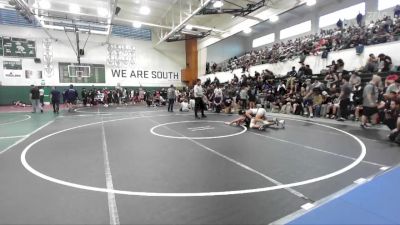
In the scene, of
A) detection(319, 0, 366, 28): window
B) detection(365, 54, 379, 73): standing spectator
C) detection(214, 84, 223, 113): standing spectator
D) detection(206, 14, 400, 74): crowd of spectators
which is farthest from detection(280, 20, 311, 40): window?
detection(214, 84, 223, 113): standing spectator

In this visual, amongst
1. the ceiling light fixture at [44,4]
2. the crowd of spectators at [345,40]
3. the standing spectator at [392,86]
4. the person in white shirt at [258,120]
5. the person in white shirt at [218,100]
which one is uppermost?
the ceiling light fixture at [44,4]

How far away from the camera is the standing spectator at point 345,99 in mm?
8859

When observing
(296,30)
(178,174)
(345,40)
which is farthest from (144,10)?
(178,174)

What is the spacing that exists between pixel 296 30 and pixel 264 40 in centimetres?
409

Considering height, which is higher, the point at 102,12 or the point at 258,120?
the point at 102,12

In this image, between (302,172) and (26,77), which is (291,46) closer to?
(302,172)

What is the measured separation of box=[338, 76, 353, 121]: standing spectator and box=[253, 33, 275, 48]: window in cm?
1645

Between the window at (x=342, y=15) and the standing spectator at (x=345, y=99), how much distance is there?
1105 centimetres

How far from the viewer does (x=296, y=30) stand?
21.7 m

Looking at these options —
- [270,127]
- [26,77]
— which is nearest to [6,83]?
[26,77]

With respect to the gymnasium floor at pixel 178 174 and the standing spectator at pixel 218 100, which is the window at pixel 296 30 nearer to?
the standing spectator at pixel 218 100

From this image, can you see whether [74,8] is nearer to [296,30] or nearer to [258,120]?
[258,120]

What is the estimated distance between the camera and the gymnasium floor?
2.66m

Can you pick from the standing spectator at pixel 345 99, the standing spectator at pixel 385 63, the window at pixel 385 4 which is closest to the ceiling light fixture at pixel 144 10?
the standing spectator at pixel 345 99
